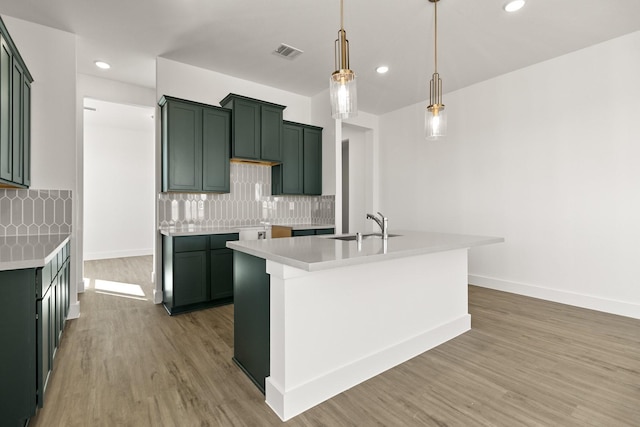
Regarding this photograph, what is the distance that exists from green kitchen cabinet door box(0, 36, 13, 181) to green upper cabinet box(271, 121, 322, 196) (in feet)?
9.65

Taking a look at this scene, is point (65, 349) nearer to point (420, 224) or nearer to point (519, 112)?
point (420, 224)

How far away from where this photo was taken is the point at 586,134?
3.61 m

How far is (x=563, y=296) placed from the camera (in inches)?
149

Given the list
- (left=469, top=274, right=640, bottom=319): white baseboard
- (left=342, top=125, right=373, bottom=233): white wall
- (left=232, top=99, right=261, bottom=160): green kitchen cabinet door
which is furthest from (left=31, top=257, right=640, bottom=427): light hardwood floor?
(left=342, top=125, right=373, bottom=233): white wall

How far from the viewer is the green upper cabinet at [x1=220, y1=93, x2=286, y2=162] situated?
13.4ft

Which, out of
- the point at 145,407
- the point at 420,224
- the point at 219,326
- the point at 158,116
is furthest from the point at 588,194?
the point at 158,116

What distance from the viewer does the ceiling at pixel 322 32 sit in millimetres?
2838

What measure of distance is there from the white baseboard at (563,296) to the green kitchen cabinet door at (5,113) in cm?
533

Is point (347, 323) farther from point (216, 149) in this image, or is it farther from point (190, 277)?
point (216, 149)

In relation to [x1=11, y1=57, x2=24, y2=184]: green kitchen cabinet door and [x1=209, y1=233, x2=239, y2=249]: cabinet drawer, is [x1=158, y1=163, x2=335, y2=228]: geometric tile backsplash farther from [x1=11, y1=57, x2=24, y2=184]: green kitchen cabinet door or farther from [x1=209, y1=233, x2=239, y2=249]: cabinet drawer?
[x1=11, y1=57, x2=24, y2=184]: green kitchen cabinet door

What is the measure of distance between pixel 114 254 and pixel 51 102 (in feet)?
16.3

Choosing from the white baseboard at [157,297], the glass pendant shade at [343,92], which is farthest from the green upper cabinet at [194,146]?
the glass pendant shade at [343,92]

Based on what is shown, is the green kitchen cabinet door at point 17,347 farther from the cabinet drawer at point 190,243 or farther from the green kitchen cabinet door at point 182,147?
the green kitchen cabinet door at point 182,147

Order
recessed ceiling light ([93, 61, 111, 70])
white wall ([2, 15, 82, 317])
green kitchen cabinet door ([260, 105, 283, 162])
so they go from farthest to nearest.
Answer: green kitchen cabinet door ([260, 105, 283, 162]) → recessed ceiling light ([93, 61, 111, 70]) → white wall ([2, 15, 82, 317])
